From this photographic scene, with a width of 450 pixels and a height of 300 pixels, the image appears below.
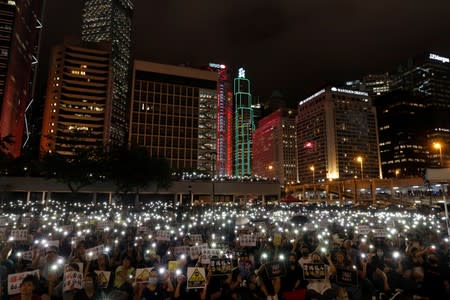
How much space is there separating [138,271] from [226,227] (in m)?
12.0

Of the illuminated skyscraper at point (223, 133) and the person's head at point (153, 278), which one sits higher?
the illuminated skyscraper at point (223, 133)

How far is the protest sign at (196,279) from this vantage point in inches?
307

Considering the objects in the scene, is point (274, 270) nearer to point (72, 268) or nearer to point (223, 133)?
point (72, 268)

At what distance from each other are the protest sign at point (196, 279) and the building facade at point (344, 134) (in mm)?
173328

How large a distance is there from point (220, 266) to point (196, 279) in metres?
0.80

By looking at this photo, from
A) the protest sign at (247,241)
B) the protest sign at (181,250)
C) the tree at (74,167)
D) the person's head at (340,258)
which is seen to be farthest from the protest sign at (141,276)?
the tree at (74,167)

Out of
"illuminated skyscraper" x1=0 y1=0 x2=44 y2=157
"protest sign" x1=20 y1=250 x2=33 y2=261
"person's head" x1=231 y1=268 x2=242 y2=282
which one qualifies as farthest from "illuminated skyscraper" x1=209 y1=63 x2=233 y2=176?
"person's head" x1=231 y1=268 x2=242 y2=282

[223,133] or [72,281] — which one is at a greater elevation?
[223,133]

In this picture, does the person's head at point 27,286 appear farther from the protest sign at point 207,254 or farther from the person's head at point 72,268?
the protest sign at point 207,254

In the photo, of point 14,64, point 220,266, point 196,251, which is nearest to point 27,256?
point 196,251

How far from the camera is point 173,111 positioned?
118250mm

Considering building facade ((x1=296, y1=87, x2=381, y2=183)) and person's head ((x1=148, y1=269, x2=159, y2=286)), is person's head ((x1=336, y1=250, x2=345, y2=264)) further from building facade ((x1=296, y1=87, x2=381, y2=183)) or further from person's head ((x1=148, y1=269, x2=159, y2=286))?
building facade ((x1=296, y1=87, x2=381, y2=183))

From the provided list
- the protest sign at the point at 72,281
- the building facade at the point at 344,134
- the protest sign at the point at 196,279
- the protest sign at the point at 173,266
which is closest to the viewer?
the protest sign at the point at 72,281

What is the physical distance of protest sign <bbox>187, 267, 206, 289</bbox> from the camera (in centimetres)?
779
